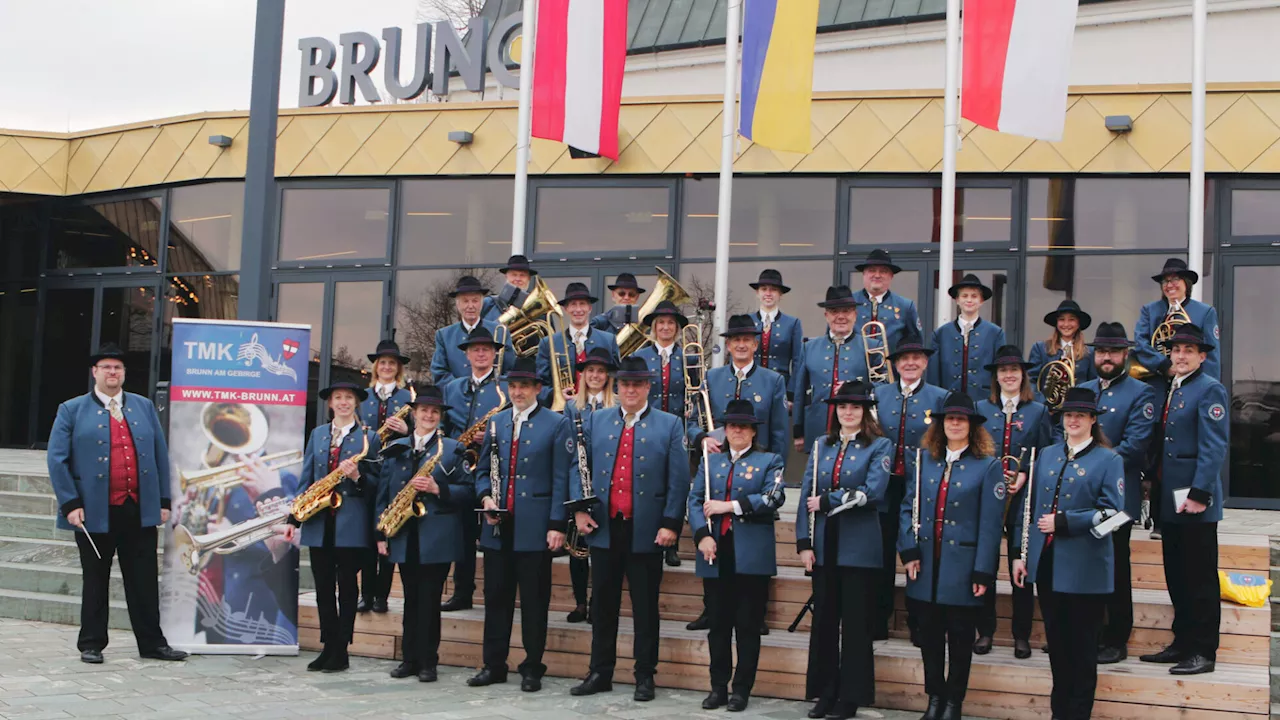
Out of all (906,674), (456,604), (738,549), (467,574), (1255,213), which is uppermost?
(1255,213)

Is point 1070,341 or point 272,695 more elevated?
point 1070,341

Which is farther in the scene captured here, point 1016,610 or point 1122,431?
point 1122,431

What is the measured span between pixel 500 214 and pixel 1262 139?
28.7ft

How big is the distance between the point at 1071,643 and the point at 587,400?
383 cm

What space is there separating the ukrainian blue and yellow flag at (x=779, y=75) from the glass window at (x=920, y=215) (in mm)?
2298

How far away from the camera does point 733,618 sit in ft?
27.3

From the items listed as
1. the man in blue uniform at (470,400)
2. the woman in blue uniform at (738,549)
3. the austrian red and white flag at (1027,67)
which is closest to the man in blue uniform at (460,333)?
the man in blue uniform at (470,400)

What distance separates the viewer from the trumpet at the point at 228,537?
9680 mm

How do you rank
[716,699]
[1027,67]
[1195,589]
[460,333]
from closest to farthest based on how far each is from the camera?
[1195,589] → [716,699] → [460,333] → [1027,67]

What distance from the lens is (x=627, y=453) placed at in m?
8.73

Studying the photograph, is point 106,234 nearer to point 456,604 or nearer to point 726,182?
point 726,182

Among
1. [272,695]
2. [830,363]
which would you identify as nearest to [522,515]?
[272,695]

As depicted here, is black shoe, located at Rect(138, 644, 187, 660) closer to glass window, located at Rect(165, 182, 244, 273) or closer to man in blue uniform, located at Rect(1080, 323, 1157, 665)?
man in blue uniform, located at Rect(1080, 323, 1157, 665)

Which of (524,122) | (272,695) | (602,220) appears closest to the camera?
(272,695)
